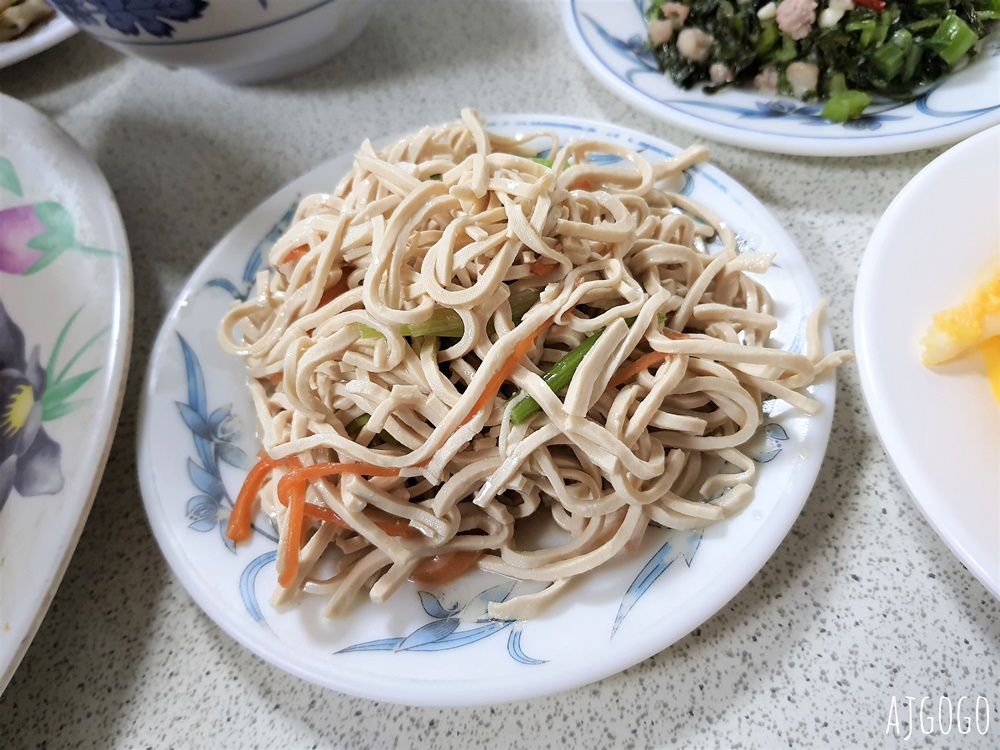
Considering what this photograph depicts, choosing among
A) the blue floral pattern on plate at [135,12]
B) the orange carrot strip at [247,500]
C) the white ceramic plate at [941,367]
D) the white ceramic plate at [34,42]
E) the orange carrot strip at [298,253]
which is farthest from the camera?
the white ceramic plate at [34,42]

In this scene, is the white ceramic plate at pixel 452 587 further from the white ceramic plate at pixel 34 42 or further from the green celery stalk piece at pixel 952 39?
the white ceramic plate at pixel 34 42

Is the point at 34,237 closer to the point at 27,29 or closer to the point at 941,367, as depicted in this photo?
the point at 27,29

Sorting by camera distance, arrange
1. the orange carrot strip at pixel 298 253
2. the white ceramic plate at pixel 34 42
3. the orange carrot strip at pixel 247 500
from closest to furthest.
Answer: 1. the orange carrot strip at pixel 247 500
2. the orange carrot strip at pixel 298 253
3. the white ceramic plate at pixel 34 42

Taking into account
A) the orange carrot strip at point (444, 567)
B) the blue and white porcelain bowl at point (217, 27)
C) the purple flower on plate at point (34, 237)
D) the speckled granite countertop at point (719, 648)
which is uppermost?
the blue and white porcelain bowl at point (217, 27)

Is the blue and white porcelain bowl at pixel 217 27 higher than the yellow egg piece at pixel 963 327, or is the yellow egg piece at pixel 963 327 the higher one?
the blue and white porcelain bowl at pixel 217 27

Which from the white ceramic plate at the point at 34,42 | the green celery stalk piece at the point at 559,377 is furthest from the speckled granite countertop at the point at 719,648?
the white ceramic plate at the point at 34,42

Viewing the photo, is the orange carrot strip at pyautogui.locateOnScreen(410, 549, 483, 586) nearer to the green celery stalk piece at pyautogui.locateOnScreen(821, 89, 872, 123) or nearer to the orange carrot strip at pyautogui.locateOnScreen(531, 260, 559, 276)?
the orange carrot strip at pyautogui.locateOnScreen(531, 260, 559, 276)

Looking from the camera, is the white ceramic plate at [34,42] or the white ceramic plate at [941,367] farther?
the white ceramic plate at [34,42]

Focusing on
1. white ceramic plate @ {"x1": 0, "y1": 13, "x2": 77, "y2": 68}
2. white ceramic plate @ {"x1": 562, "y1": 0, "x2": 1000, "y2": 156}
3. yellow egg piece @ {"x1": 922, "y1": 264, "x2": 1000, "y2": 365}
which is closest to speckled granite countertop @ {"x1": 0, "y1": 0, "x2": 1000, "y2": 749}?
white ceramic plate @ {"x1": 562, "y1": 0, "x2": 1000, "y2": 156}
